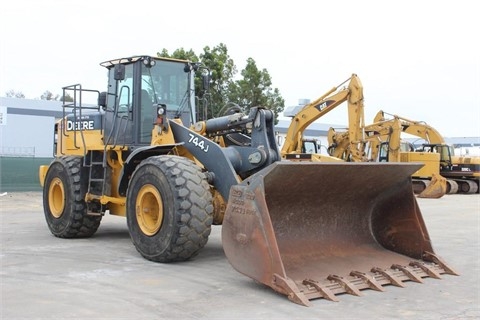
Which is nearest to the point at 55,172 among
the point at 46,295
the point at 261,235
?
the point at 46,295

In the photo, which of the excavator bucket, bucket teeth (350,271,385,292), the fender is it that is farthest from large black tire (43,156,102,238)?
bucket teeth (350,271,385,292)

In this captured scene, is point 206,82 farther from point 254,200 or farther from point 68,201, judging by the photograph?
point 254,200

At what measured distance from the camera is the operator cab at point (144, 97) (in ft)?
27.4

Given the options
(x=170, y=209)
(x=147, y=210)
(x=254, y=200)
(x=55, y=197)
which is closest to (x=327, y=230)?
(x=254, y=200)

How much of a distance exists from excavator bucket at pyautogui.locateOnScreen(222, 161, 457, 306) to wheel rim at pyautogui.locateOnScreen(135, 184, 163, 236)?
4.88ft

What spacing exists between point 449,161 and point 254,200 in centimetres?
2180

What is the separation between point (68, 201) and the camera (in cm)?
888

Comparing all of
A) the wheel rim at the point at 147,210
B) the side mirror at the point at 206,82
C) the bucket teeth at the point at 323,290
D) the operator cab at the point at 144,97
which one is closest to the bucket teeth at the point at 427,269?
the bucket teeth at the point at 323,290

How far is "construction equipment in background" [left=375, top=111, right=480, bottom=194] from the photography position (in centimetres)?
2416

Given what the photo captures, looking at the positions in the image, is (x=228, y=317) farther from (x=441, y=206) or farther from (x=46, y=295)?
(x=441, y=206)

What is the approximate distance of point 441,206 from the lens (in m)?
17.6

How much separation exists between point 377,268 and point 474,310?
1.19 metres

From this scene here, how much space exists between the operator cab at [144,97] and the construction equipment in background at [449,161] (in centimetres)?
1569

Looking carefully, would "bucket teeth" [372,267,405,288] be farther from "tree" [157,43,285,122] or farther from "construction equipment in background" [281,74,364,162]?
"tree" [157,43,285,122]
